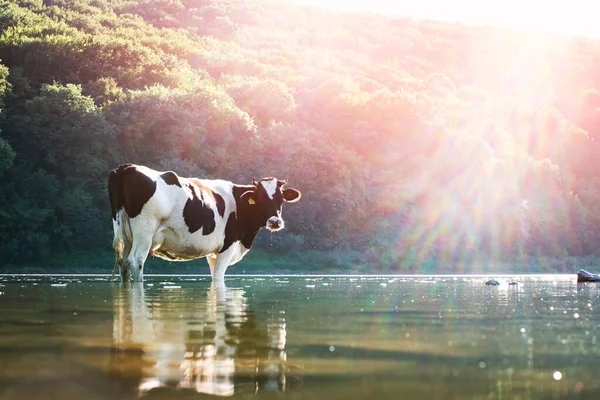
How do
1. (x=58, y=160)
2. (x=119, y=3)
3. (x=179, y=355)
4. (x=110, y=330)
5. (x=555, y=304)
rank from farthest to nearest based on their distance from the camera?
(x=119, y=3)
(x=58, y=160)
(x=555, y=304)
(x=110, y=330)
(x=179, y=355)

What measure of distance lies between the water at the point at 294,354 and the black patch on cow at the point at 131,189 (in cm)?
879

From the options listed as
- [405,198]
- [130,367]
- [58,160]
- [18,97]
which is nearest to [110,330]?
[130,367]

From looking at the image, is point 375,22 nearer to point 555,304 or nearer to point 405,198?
point 405,198

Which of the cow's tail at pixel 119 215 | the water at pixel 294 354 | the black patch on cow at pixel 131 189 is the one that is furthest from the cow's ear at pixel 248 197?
the water at pixel 294 354

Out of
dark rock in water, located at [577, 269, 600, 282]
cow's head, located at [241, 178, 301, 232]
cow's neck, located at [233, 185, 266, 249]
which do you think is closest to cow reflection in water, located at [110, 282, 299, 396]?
cow's head, located at [241, 178, 301, 232]

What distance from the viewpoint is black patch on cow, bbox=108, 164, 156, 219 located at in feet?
63.8

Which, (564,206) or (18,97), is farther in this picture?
(564,206)

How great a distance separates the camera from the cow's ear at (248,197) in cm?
2245

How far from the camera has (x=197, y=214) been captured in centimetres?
2073

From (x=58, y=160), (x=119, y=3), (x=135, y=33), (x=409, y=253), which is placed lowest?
(x=409, y=253)

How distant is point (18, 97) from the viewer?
5606cm

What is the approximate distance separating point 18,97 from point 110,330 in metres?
51.2

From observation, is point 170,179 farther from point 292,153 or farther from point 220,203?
point 292,153

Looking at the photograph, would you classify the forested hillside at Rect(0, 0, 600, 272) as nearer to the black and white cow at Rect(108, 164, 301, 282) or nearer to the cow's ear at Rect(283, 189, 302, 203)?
the cow's ear at Rect(283, 189, 302, 203)
